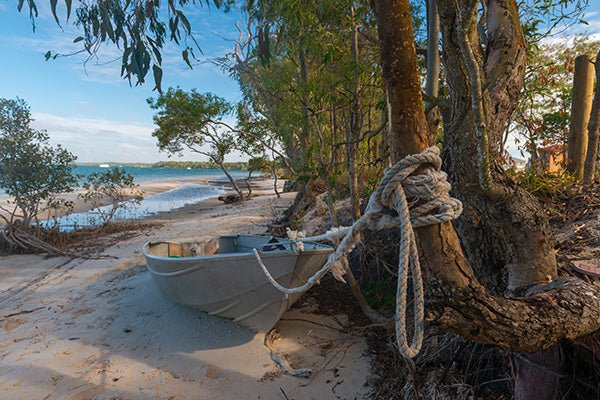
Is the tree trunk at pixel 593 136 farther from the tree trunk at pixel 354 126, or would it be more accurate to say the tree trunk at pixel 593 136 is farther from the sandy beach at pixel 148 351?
the sandy beach at pixel 148 351

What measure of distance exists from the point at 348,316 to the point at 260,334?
1.16 metres

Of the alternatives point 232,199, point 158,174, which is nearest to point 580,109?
point 232,199

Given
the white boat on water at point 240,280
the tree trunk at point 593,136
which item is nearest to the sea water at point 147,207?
the white boat on water at point 240,280

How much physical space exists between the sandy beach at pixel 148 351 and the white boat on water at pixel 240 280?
0.26 metres

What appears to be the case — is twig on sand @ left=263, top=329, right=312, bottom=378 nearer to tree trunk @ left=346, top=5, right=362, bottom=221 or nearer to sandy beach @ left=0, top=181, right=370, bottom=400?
sandy beach @ left=0, top=181, right=370, bottom=400

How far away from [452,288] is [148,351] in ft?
11.2

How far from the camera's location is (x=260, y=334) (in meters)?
3.71

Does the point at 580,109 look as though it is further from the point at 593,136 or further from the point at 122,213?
the point at 122,213

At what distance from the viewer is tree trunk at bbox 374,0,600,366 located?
109cm

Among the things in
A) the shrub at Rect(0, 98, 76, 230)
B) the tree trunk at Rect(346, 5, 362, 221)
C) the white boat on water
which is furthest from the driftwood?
the tree trunk at Rect(346, 5, 362, 221)

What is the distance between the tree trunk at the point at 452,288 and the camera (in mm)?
1094

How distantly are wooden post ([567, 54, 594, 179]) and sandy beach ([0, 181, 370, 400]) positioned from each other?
3.72m

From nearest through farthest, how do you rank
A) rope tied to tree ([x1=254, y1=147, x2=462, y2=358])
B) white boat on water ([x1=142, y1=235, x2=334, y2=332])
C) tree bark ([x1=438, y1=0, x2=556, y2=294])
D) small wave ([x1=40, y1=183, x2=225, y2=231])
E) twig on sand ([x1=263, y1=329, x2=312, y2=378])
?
rope tied to tree ([x1=254, y1=147, x2=462, y2=358]) → tree bark ([x1=438, y1=0, x2=556, y2=294]) → twig on sand ([x1=263, y1=329, x2=312, y2=378]) → white boat on water ([x1=142, y1=235, x2=334, y2=332]) → small wave ([x1=40, y1=183, x2=225, y2=231])

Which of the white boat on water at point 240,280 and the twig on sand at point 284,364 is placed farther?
the white boat on water at point 240,280
